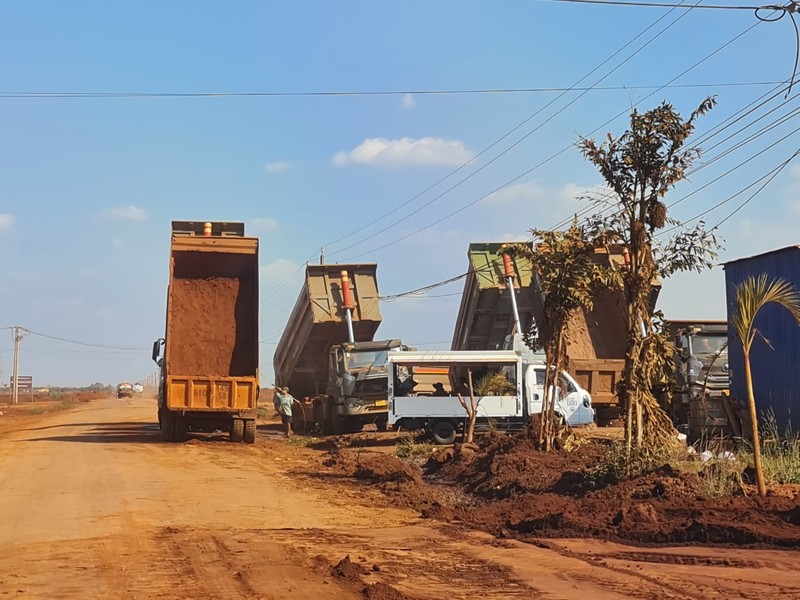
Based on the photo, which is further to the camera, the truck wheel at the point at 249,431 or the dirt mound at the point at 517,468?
the truck wheel at the point at 249,431

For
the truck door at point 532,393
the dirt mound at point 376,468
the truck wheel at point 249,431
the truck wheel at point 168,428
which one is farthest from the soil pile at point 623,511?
the truck wheel at point 168,428

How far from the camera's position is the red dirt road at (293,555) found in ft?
21.5

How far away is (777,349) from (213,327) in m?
13.0

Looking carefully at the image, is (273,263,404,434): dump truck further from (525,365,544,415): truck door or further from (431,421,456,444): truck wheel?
(525,365,544,415): truck door

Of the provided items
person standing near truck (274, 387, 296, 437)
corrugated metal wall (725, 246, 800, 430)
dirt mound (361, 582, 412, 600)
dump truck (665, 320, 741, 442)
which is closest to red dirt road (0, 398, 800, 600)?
dirt mound (361, 582, 412, 600)

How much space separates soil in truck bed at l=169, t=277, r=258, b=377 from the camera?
2153 cm

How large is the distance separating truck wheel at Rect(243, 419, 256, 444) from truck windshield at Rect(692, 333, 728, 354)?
1048 cm

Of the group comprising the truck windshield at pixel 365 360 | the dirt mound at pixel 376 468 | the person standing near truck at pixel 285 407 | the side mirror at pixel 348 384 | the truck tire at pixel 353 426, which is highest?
the truck windshield at pixel 365 360

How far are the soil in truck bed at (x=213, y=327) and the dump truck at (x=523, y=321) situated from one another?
6526mm

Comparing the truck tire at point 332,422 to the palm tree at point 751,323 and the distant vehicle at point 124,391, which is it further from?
the distant vehicle at point 124,391

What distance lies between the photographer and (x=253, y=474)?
51.7 ft

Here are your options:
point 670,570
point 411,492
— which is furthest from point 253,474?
point 670,570

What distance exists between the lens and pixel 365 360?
24.7m

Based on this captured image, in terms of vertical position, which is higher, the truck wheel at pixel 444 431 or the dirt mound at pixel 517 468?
the truck wheel at pixel 444 431
